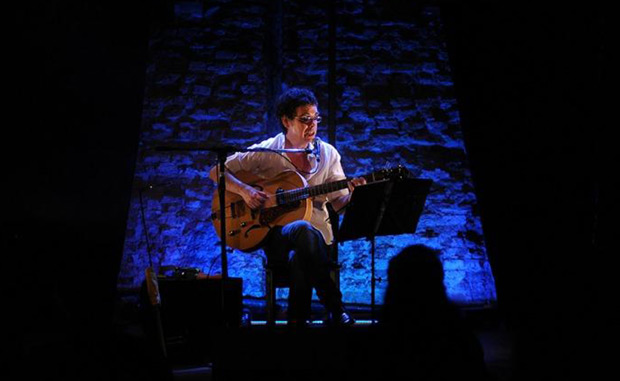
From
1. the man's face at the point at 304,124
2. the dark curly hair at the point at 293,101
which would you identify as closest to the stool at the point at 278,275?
the man's face at the point at 304,124

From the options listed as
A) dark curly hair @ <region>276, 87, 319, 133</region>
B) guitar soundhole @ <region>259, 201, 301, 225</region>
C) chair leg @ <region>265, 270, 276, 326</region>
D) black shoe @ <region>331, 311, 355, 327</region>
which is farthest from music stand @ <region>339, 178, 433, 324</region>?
dark curly hair @ <region>276, 87, 319, 133</region>

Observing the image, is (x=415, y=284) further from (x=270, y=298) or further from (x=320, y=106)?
(x=320, y=106)

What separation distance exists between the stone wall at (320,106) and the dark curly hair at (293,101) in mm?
833

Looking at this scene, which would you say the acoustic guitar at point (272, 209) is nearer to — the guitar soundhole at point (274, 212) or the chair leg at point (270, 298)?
the guitar soundhole at point (274, 212)

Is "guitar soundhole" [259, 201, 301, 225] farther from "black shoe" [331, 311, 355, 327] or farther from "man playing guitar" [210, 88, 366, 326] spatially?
"black shoe" [331, 311, 355, 327]

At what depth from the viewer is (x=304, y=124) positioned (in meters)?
4.36

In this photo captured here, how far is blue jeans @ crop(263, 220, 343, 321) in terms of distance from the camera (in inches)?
145

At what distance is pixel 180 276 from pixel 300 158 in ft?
4.40

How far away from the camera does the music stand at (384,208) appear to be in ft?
11.1

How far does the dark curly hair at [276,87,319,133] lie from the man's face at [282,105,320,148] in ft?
0.12

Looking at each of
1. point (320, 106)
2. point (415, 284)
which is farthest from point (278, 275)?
point (415, 284)

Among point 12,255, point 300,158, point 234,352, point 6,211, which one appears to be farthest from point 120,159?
point 234,352

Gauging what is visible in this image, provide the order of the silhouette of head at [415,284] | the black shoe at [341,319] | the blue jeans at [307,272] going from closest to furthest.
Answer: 1. the silhouette of head at [415,284]
2. the black shoe at [341,319]
3. the blue jeans at [307,272]

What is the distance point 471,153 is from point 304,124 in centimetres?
181
